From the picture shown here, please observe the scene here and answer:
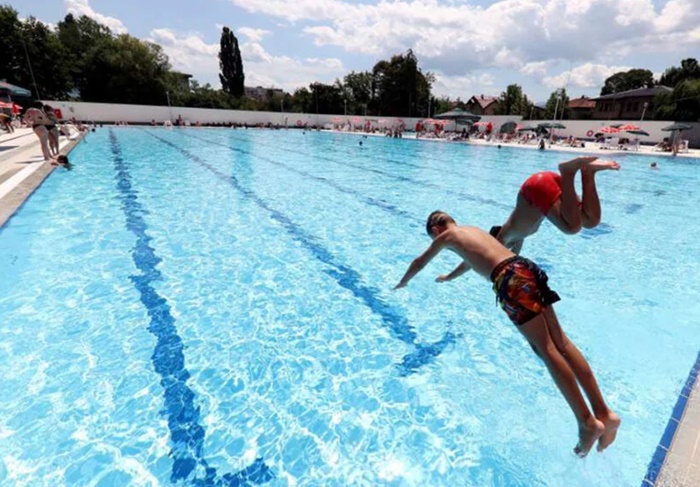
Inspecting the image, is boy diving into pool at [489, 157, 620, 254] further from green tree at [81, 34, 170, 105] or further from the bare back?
green tree at [81, 34, 170, 105]

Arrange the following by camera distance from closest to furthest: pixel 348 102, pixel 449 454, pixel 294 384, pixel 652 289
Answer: pixel 449 454, pixel 294 384, pixel 652 289, pixel 348 102

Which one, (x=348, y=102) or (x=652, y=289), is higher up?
(x=348, y=102)

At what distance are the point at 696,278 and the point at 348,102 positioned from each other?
57.3 m

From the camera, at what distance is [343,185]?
11.8 metres

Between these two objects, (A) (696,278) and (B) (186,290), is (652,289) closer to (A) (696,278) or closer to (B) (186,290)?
(A) (696,278)

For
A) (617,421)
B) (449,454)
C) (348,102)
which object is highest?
(348,102)

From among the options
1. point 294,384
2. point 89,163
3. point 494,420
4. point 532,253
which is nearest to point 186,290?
point 294,384

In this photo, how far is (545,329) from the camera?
221 centimetres

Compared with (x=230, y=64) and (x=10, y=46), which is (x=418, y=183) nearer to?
(x=10, y=46)

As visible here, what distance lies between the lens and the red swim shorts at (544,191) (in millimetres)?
2891

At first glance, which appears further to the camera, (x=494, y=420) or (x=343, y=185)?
(x=343, y=185)

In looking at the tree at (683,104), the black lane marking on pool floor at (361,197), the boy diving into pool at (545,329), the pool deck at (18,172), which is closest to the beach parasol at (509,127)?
the tree at (683,104)

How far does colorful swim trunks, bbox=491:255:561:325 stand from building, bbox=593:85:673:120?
49248mm

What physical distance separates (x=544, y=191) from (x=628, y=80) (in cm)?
9215
